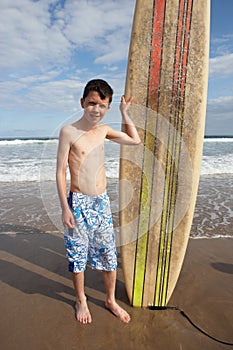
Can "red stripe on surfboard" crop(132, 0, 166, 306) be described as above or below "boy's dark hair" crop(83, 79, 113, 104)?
above

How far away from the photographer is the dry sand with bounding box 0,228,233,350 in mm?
1746

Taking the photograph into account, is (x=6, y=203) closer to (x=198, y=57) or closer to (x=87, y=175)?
(x=87, y=175)

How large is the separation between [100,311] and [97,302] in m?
0.14

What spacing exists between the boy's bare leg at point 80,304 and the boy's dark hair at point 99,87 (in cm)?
134

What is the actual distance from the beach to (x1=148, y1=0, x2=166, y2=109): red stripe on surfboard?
1.69m

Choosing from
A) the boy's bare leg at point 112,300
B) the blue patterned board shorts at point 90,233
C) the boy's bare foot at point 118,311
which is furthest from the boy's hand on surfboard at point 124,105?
the boy's bare foot at point 118,311

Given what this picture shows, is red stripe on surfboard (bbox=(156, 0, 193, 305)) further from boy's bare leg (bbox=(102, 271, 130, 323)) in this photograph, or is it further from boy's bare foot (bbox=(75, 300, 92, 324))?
boy's bare foot (bbox=(75, 300, 92, 324))

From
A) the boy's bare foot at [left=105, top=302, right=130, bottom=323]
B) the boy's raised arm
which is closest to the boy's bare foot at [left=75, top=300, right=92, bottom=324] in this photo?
the boy's bare foot at [left=105, top=302, right=130, bottom=323]

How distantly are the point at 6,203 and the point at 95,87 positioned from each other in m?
4.37

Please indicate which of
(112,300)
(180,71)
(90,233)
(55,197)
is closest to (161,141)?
(180,71)

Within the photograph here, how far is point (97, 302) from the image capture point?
7.18 ft

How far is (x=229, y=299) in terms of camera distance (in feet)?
7.20

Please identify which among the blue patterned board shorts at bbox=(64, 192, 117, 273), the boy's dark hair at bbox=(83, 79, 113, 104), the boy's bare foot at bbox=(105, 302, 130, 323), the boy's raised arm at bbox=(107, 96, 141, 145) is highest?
the boy's dark hair at bbox=(83, 79, 113, 104)

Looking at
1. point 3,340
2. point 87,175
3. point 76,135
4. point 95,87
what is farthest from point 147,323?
point 95,87
